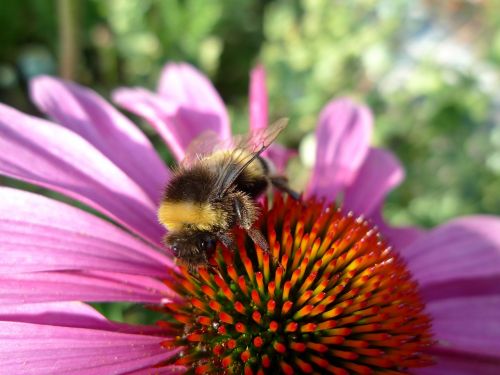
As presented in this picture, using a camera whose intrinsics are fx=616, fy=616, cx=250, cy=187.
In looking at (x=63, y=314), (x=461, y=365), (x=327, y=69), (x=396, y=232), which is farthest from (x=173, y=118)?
(x=327, y=69)

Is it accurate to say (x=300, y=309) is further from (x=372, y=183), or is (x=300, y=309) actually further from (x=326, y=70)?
(x=326, y=70)

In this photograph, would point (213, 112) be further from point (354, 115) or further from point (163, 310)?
point (163, 310)

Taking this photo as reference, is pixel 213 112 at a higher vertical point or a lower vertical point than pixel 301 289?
higher

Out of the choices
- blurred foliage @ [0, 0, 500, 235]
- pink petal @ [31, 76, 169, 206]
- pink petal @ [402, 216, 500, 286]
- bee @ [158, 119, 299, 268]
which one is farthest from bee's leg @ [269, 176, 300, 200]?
blurred foliage @ [0, 0, 500, 235]

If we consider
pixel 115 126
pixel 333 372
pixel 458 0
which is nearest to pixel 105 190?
pixel 115 126

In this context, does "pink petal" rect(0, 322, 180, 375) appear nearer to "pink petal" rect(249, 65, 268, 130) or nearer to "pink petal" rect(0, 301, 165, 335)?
"pink petal" rect(0, 301, 165, 335)

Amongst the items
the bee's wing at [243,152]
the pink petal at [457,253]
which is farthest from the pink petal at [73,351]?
the pink petal at [457,253]

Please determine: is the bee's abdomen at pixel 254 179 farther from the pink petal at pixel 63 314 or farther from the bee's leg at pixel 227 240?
the pink petal at pixel 63 314
